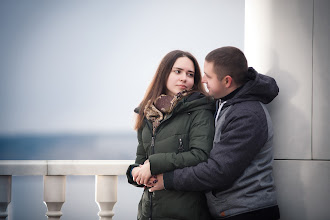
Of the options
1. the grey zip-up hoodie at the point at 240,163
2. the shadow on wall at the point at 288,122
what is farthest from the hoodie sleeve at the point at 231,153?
the shadow on wall at the point at 288,122

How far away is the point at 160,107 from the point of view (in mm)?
3018

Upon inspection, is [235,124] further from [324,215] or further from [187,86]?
[324,215]

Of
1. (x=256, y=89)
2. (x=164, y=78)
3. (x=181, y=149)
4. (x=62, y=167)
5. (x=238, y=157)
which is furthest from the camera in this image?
(x=62, y=167)

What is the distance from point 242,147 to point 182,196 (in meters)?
0.49

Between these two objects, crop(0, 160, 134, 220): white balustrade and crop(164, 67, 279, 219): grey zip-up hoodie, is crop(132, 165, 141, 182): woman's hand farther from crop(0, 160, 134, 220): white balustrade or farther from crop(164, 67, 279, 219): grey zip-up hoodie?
crop(0, 160, 134, 220): white balustrade

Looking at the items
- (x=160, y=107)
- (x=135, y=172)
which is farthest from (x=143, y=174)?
(x=160, y=107)

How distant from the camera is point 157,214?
2.89 meters

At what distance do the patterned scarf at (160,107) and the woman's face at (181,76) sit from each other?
71 mm

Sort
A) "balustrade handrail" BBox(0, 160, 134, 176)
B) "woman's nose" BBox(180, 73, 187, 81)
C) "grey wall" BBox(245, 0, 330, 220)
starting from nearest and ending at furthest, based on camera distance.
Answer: "grey wall" BBox(245, 0, 330, 220) → "woman's nose" BBox(180, 73, 187, 81) → "balustrade handrail" BBox(0, 160, 134, 176)

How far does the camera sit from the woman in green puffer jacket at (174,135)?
9.13 ft

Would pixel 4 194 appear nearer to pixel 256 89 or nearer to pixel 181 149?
pixel 181 149

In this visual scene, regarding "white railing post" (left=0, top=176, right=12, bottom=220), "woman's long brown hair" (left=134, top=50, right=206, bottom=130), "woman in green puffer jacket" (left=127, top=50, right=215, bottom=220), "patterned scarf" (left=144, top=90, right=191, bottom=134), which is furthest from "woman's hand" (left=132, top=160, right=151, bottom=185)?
"white railing post" (left=0, top=176, right=12, bottom=220)

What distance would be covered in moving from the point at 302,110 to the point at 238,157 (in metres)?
0.55

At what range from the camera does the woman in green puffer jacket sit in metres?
2.78
